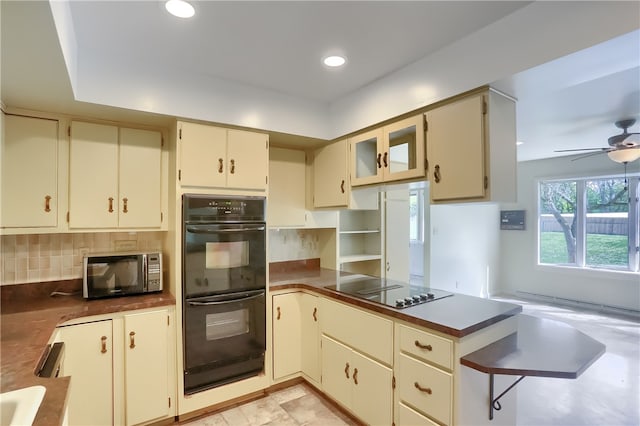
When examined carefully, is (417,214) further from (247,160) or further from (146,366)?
(146,366)

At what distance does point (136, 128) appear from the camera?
2.44 meters

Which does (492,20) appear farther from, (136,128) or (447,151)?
(136,128)

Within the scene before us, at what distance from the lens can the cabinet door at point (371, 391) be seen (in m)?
1.95

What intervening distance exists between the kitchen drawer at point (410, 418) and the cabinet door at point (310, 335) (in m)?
0.89

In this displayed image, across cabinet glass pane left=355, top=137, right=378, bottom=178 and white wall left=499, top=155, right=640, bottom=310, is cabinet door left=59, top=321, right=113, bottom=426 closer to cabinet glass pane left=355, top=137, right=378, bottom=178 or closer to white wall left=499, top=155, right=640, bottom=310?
cabinet glass pane left=355, top=137, right=378, bottom=178

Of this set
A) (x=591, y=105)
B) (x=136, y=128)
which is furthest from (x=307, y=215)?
(x=591, y=105)

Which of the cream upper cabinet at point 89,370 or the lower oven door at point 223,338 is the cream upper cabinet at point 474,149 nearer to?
the lower oven door at point 223,338

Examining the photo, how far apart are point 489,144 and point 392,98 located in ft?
2.69

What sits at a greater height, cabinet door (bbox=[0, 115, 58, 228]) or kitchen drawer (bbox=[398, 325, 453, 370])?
cabinet door (bbox=[0, 115, 58, 228])

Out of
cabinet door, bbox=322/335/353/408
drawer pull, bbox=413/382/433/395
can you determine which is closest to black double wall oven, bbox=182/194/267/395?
cabinet door, bbox=322/335/353/408

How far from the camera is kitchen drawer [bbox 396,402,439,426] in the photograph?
1.72 meters

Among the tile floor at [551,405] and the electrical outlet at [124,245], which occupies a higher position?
the electrical outlet at [124,245]

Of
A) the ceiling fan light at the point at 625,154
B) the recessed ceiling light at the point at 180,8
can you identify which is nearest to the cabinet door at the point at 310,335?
the recessed ceiling light at the point at 180,8

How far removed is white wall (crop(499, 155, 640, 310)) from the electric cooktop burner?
15.2 feet
